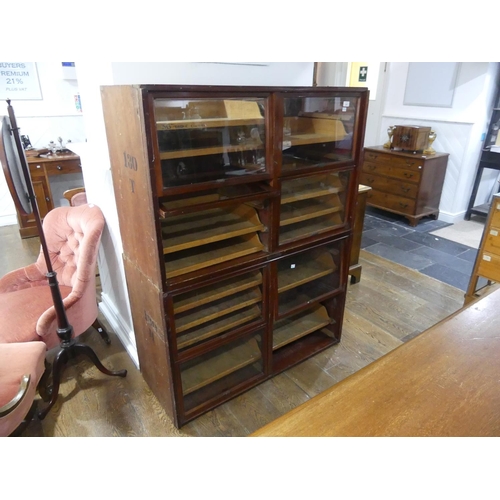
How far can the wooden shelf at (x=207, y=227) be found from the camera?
1459 millimetres

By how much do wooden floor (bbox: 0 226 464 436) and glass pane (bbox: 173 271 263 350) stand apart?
0.41 meters

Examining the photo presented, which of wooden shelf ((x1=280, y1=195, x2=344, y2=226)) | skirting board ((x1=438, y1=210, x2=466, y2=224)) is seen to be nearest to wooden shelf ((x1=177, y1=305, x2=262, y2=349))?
wooden shelf ((x1=280, y1=195, x2=344, y2=226))

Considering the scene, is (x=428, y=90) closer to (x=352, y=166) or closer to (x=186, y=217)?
(x=352, y=166)

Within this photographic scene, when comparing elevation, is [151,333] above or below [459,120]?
below

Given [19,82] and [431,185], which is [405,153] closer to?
[431,185]

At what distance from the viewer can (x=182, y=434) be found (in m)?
1.59

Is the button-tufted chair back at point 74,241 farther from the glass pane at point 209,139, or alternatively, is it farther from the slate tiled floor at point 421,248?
the slate tiled floor at point 421,248

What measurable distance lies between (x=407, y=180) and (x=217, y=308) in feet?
10.3

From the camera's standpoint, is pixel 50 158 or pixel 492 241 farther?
pixel 50 158

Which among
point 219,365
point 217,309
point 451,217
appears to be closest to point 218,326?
point 217,309

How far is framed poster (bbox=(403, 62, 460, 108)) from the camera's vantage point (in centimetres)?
381

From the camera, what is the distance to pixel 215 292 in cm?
160

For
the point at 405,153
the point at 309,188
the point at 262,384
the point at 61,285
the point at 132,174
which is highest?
the point at 132,174

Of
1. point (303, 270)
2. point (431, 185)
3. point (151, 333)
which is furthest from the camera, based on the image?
point (431, 185)
